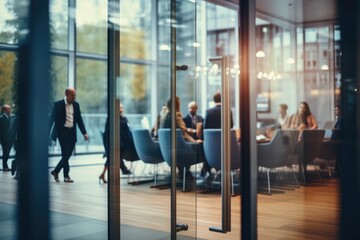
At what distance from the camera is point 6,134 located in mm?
2496

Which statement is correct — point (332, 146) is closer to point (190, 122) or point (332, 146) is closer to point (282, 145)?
point (190, 122)

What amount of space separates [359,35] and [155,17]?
206cm

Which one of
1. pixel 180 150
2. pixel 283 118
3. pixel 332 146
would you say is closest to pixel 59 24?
pixel 180 150

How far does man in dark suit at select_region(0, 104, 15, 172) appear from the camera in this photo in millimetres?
2473

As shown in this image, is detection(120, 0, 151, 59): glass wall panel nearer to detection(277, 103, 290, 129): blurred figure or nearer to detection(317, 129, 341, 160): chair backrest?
detection(317, 129, 341, 160): chair backrest

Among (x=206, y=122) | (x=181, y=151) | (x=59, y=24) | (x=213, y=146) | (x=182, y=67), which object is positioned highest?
(x=59, y=24)

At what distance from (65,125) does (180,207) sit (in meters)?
1.21

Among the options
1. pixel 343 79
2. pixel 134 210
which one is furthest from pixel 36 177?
pixel 343 79

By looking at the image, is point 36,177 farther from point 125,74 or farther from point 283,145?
point 283,145

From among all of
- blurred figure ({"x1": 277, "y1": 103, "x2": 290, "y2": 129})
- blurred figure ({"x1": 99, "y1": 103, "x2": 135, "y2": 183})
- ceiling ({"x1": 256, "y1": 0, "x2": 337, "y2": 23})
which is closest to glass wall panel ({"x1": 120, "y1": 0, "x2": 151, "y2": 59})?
blurred figure ({"x1": 99, "y1": 103, "x2": 135, "y2": 183})

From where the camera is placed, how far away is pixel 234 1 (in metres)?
9.52

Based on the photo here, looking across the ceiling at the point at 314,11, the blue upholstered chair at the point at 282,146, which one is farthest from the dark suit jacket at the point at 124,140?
the blue upholstered chair at the point at 282,146

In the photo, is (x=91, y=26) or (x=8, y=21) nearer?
(x=8, y=21)

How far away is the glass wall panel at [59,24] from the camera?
99.7 inches
